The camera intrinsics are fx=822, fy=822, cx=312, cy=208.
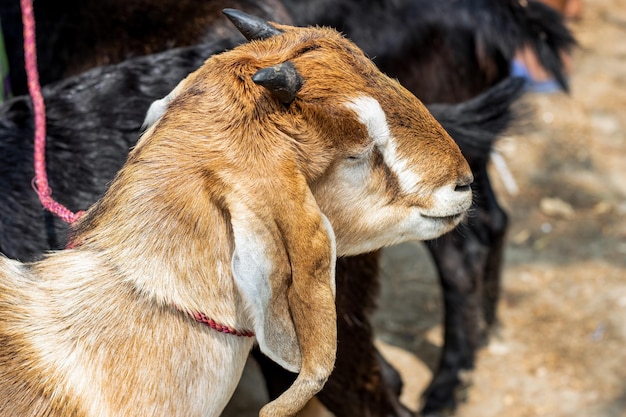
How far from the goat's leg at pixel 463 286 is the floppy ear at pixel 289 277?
2379 millimetres

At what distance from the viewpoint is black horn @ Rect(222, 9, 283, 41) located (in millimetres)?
2439

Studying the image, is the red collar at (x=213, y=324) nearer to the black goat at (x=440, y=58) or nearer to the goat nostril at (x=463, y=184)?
the goat nostril at (x=463, y=184)

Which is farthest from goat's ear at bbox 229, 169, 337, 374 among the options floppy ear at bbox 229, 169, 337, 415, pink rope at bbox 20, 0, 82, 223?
pink rope at bbox 20, 0, 82, 223

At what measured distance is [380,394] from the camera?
3494 millimetres

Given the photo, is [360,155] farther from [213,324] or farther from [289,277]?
[213,324]

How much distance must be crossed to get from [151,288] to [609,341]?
3.39m

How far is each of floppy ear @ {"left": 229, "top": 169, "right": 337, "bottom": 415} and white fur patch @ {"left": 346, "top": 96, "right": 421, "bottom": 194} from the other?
28cm

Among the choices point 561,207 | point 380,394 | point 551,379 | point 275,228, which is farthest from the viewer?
point 561,207

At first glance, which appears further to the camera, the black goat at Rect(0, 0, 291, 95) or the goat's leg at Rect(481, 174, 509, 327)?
Result: the goat's leg at Rect(481, 174, 509, 327)

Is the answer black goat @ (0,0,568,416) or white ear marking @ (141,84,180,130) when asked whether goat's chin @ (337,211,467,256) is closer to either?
white ear marking @ (141,84,180,130)

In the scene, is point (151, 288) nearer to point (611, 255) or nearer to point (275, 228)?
point (275, 228)

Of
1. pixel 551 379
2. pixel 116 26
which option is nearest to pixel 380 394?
pixel 551 379

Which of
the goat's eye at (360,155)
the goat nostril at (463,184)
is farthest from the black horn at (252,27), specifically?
the goat nostril at (463,184)

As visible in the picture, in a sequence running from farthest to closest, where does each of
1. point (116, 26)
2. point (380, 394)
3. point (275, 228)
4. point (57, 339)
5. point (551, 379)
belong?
point (551, 379)
point (116, 26)
point (380, 394)
point (57, 339)
point (275, 228)
